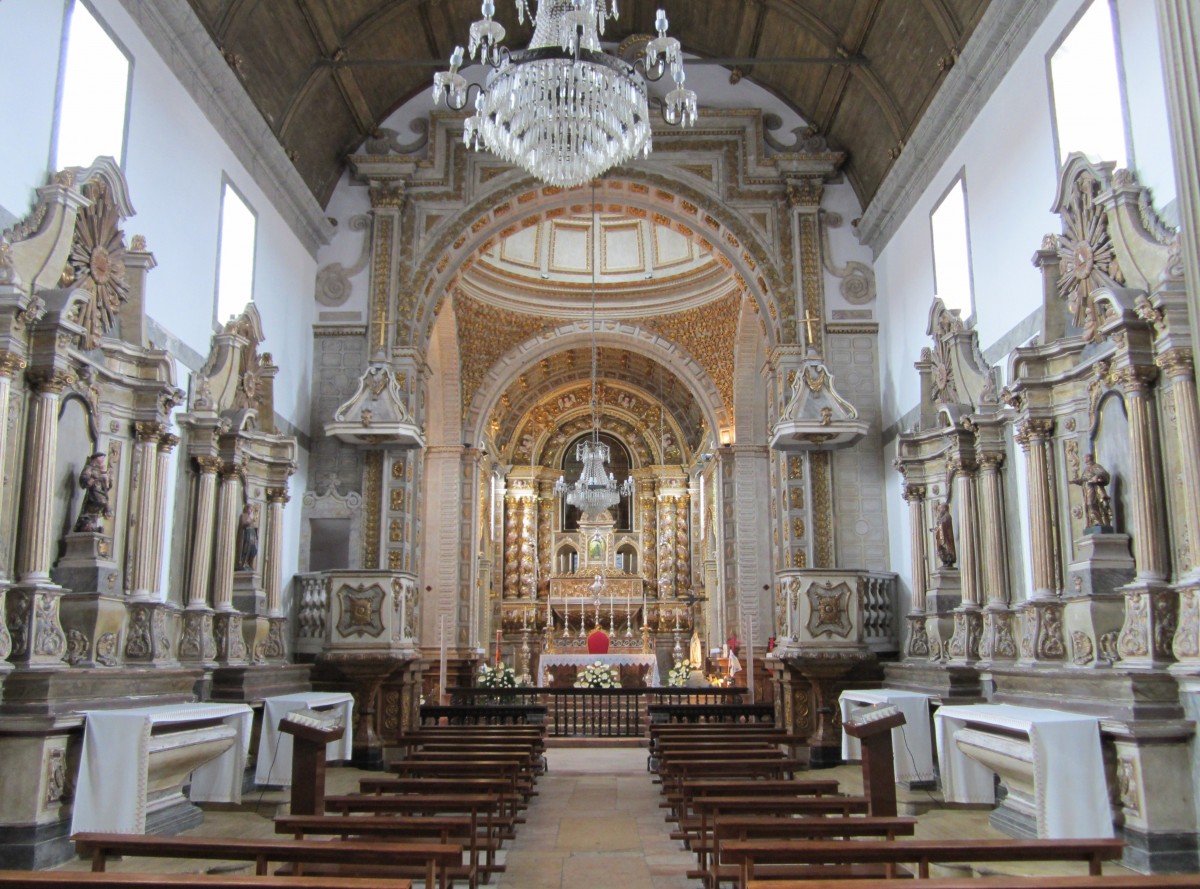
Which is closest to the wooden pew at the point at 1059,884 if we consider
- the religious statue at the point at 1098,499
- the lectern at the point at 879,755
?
the lectern at the point at 879,755

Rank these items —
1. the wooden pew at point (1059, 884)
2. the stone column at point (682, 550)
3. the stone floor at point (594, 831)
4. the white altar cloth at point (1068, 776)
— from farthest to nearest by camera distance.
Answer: the stone column at point (682, 550) → the stone floor at point (594, 831) → the white altar cloth at point (1068, 776) → the wooden pew at point (1059, 884)

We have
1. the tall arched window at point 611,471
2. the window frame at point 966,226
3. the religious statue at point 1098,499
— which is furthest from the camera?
the tall arched window at point 611,471

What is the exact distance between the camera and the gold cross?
595 inches

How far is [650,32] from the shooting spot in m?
16.0

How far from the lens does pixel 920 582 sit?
500 inches

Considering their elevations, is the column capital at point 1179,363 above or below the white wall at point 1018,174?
below

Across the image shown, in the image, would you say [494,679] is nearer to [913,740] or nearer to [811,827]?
[913,740]

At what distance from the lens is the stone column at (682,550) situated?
28375 mm

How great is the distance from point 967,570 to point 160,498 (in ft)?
26.2

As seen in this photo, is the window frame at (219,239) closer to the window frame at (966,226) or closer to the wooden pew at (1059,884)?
the window frame at (966,226)

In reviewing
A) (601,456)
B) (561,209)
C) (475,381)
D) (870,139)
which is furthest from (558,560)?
(870,139)

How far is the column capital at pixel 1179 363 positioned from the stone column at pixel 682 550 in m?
21.4

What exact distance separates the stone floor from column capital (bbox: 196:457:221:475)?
3337mm

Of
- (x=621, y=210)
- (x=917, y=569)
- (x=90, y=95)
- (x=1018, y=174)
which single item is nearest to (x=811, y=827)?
(x=1018, y=174)
